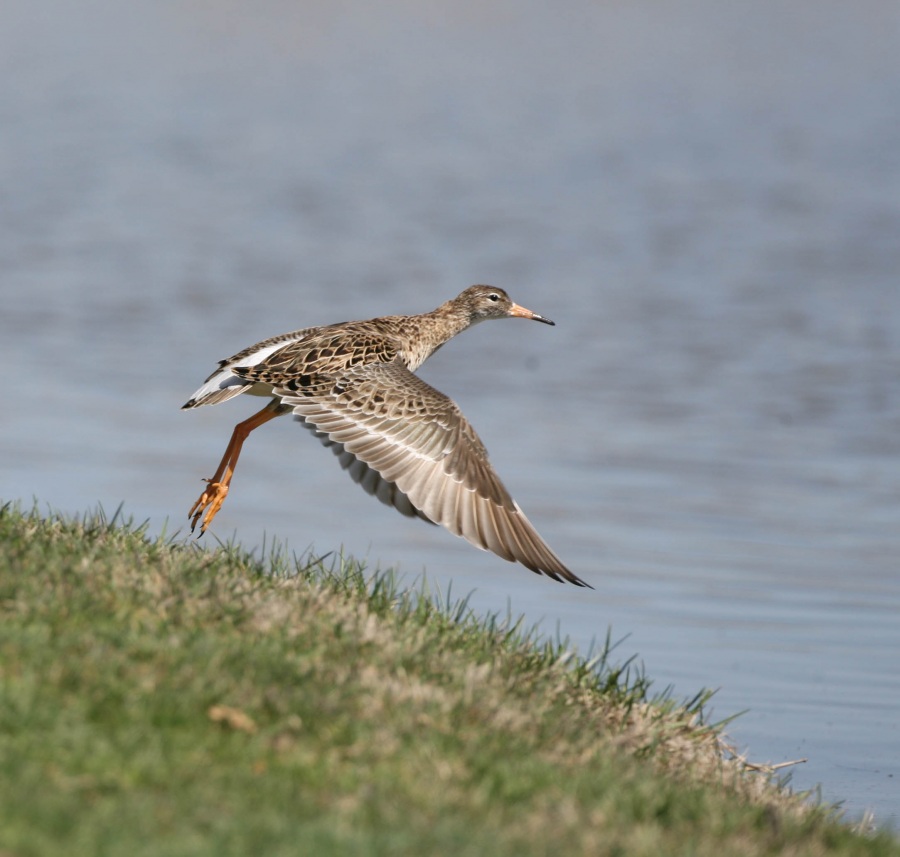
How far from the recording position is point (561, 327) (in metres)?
20.8

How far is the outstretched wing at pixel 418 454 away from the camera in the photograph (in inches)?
314

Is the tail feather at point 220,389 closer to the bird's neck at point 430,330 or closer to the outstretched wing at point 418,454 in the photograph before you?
the outstretched wing at point 418,454

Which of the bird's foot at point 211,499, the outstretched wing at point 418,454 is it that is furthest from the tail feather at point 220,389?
the bird's foot at point 211,499

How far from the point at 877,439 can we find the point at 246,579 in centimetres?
1023

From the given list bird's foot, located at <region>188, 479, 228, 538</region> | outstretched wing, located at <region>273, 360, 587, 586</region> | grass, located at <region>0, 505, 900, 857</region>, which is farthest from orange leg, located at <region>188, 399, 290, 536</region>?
grass, located at <region>0, 505, 900, 857</region>

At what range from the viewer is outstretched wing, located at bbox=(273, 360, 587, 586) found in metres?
7.97

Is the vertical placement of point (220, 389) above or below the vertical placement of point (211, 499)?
above

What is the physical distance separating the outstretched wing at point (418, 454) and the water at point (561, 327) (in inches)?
61.7

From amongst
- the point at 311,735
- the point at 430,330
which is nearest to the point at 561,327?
the point at 430,330

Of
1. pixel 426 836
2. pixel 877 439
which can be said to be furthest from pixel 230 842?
pixel 877 439

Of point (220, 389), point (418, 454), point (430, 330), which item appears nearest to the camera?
point (418, 454)

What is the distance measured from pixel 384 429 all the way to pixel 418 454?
0.76 feet

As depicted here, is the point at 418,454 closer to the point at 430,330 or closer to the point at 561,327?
the point at 430,330

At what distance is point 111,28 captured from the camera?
61812 mm
